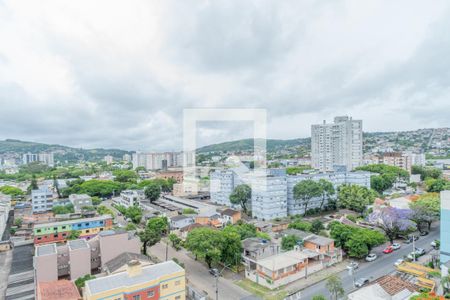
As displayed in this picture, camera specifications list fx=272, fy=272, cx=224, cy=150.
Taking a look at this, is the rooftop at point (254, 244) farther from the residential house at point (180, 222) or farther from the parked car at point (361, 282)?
the residential house at point (180, 222)

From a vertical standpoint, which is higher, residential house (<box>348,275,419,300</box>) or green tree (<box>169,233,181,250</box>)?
residential house (<box>348,275,419,300</box>)

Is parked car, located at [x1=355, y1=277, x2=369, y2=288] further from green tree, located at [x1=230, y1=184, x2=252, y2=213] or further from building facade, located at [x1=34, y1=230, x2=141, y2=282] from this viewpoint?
green tree, located at [x1=230, y1=184, x2=252, y2=213]

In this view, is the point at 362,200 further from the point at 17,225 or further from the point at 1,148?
the point at 1,148

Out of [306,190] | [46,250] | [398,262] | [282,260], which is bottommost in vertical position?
[398,262]

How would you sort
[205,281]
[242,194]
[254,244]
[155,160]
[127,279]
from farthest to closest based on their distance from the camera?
[155,160], [242,194], [254,244], [205,281], [127,279]

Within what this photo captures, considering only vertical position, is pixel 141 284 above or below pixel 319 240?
above

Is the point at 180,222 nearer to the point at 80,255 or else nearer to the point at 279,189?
the point at 279,189

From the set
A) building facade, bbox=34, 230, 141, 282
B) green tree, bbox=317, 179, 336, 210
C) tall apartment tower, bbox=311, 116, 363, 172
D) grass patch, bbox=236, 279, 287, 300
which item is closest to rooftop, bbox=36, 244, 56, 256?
building facade, bbox=34, 230, 141, 282

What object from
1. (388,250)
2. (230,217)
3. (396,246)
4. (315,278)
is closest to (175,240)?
(230,217)
